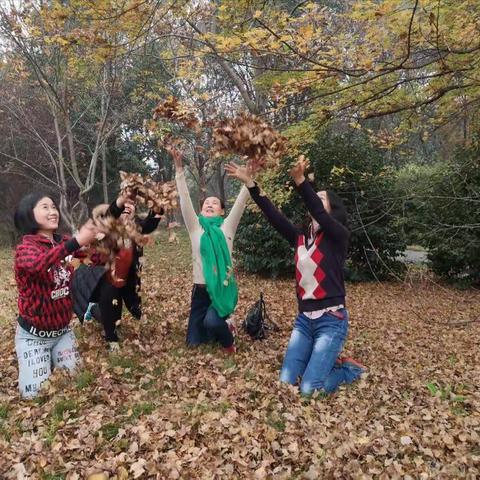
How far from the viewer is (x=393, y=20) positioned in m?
4.99

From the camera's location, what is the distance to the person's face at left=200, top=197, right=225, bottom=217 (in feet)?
16.7

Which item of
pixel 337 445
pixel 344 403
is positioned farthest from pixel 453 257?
pixel 337 445

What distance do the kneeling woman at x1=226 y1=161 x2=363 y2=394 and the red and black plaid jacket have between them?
1.78 meters

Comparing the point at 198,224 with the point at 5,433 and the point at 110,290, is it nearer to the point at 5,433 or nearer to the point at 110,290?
the point at 110,290

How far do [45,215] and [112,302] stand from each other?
135 cm

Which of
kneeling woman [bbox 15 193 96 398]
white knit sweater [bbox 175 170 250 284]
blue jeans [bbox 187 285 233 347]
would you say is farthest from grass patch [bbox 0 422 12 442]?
white knit sweater [bbox 175 170 250 284]

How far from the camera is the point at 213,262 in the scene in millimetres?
4816

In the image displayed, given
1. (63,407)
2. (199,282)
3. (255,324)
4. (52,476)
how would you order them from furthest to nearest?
1. (255,324)
2. (199,282)
3. (63,407)
4. (52,476)

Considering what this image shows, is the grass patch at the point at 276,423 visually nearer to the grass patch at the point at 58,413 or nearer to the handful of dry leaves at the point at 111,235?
the grass patch at the point at 58,413

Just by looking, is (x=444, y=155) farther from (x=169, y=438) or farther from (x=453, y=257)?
(x=169, y=438)

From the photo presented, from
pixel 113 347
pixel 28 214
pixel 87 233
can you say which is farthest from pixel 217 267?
pixel 28 214

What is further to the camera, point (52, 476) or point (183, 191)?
point (183, 191)

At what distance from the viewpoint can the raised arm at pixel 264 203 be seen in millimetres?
4348

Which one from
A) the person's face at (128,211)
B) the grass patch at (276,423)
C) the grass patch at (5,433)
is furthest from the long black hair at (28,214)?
the grass patch at (276,423)
